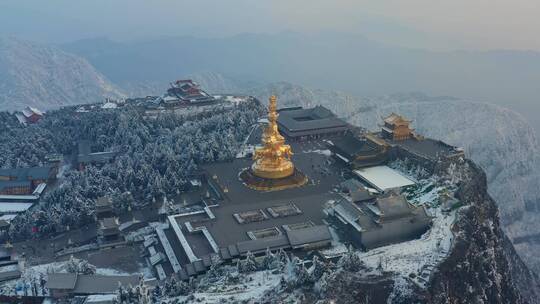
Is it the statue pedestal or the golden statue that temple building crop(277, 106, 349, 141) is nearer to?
the golden statue

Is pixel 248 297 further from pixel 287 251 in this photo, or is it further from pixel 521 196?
pixel 521 196

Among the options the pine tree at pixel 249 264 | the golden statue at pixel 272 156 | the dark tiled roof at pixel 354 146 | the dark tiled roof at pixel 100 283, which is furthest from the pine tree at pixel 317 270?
the dark tiled roof at pixel 354 146

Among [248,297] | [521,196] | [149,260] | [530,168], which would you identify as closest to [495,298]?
[248,297]

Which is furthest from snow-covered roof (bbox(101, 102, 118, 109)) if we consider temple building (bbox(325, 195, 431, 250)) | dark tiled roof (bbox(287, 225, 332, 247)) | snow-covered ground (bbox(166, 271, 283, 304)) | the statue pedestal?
snow-covered ground (bbox(166, 271, 283, 304))

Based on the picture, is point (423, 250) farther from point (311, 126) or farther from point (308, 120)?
point (308, 120)

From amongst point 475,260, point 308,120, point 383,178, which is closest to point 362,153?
point 383,178

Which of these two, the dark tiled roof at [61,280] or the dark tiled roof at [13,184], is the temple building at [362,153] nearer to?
the dark tiled roof at [61,280]
